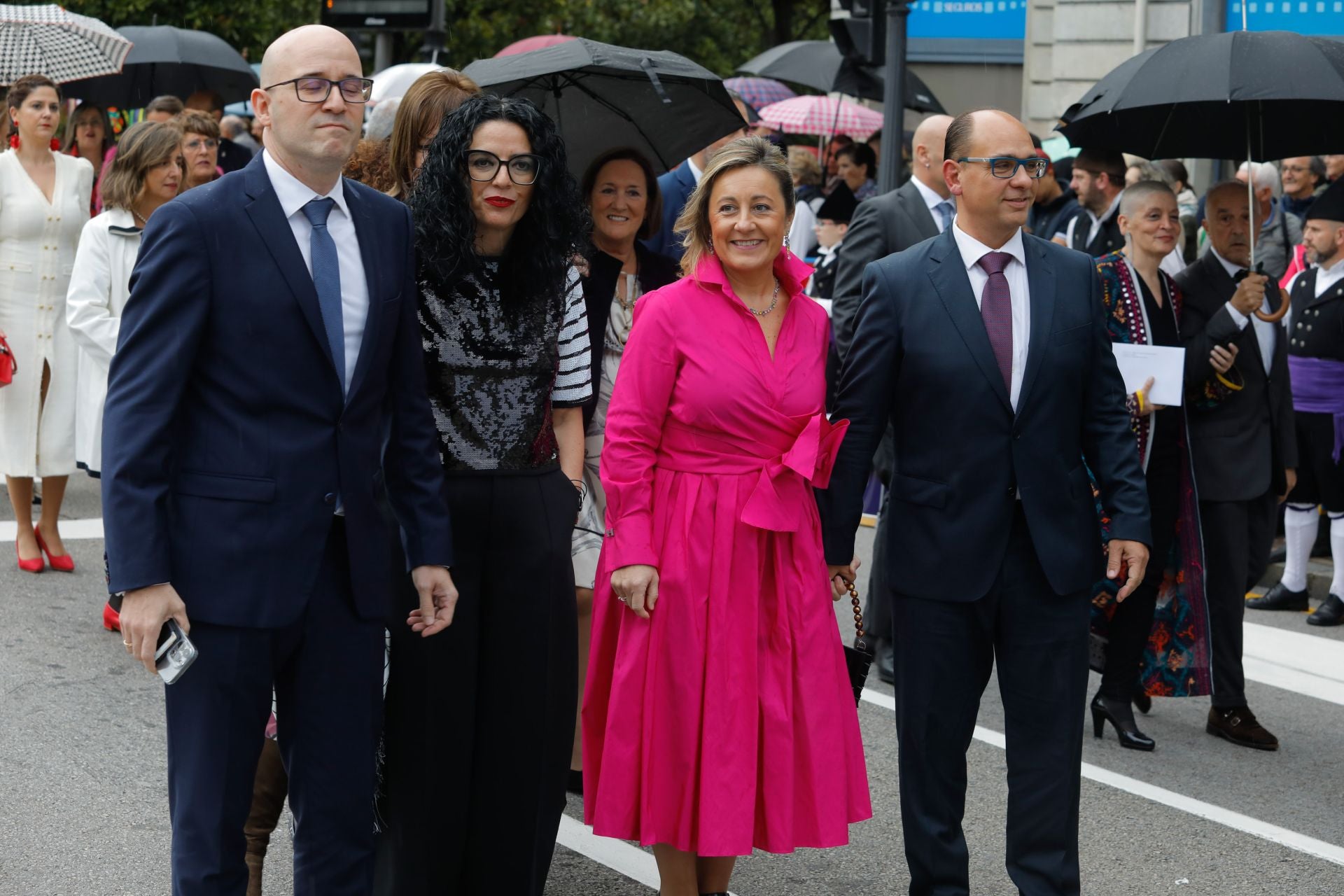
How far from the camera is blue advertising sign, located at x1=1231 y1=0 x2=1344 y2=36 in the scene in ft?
57.4

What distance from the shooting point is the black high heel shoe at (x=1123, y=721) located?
20.8 ft

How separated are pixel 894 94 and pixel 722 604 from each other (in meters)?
6.29

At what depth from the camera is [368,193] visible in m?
3.64

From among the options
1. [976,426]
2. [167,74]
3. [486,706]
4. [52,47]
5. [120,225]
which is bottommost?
[486,706]

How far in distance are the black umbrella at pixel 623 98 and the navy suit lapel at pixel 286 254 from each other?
8.07 feet

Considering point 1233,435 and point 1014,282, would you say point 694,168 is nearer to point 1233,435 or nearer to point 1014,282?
point 1233,435

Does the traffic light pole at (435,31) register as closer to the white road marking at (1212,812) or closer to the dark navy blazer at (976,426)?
the white road marking at (1212,812)

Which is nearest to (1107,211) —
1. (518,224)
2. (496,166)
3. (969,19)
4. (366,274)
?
(518,224)

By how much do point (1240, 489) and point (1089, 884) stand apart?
2.02m

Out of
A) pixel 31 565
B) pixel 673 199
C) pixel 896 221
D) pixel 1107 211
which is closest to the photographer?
pixel 896 221

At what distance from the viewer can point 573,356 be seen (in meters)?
4.34

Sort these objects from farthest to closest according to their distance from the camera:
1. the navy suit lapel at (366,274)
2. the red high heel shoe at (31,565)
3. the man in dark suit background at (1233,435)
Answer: the red high heel shoe at (31,565) → the man in dark suit background at (1233,435) → the navy suit lapel at (366,274)

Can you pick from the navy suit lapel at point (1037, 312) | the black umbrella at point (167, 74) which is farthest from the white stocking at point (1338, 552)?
the black umbrella at point (167, 74)

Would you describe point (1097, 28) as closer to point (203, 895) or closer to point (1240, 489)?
point (1240, 489)
